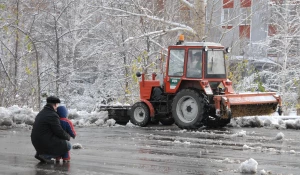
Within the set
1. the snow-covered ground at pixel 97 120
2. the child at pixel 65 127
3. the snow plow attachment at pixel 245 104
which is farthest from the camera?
the snow-covered ground at pixel 97 120

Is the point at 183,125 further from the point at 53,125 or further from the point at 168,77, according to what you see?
the point at 53,125

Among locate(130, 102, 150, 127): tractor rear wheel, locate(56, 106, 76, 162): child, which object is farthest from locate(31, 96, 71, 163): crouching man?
locate(130, 102, 150, 127): tractor rear wheel

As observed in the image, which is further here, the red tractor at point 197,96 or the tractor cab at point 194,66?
the tractor cab at point 194,66

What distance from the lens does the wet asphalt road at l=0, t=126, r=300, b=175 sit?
1074cm

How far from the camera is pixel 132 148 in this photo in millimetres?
→ 13953

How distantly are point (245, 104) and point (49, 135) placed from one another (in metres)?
8.79

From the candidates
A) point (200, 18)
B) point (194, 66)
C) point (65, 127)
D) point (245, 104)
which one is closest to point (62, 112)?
point (65, 127)

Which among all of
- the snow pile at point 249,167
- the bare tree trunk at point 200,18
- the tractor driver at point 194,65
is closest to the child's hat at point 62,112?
the snow pile at point 249,167

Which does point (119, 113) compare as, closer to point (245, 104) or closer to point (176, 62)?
point (176, 62)

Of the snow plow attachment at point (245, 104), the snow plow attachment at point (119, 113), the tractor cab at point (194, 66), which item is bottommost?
the snow plow attachment at point (119, 113)

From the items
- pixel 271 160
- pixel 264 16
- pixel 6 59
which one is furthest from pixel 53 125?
pixel 264 16

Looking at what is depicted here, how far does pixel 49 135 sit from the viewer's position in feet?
37.5

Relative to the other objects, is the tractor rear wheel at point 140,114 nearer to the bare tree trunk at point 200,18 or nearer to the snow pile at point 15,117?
the snow pile at point 15,117

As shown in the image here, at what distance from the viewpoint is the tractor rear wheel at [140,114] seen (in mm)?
20047
